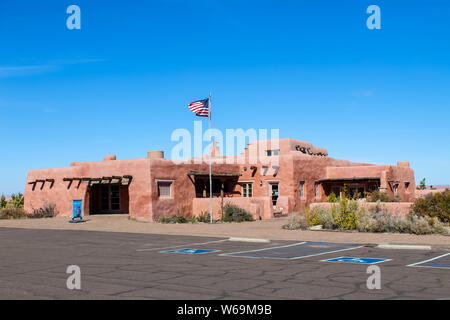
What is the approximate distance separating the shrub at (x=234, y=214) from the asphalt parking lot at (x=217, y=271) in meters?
11.0

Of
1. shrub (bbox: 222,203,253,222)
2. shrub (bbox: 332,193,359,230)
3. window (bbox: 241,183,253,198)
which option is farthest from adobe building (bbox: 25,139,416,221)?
shrub (bbox: 332,193,359,230)

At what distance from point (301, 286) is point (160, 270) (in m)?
3.54

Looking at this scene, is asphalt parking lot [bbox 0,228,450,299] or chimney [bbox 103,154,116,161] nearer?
asphalt parking lot [bbox 0,228,450,299]

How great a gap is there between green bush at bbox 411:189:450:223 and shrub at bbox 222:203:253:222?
9.89m

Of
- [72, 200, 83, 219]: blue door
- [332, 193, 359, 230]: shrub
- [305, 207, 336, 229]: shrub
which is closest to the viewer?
[332, 193, 359, 230]: shrub

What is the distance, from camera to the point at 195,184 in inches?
1243

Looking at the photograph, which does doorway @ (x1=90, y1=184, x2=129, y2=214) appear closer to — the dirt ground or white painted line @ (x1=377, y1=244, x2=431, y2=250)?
the dirt ground

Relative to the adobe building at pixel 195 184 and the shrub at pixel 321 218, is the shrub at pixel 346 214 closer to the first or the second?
the shrub at pixel 321 218

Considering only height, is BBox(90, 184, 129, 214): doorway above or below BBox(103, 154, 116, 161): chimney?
below

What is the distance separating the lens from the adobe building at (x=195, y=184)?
28.9 metres

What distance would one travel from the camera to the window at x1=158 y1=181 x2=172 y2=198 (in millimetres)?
28969

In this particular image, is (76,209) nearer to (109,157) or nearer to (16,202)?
(109,157)
